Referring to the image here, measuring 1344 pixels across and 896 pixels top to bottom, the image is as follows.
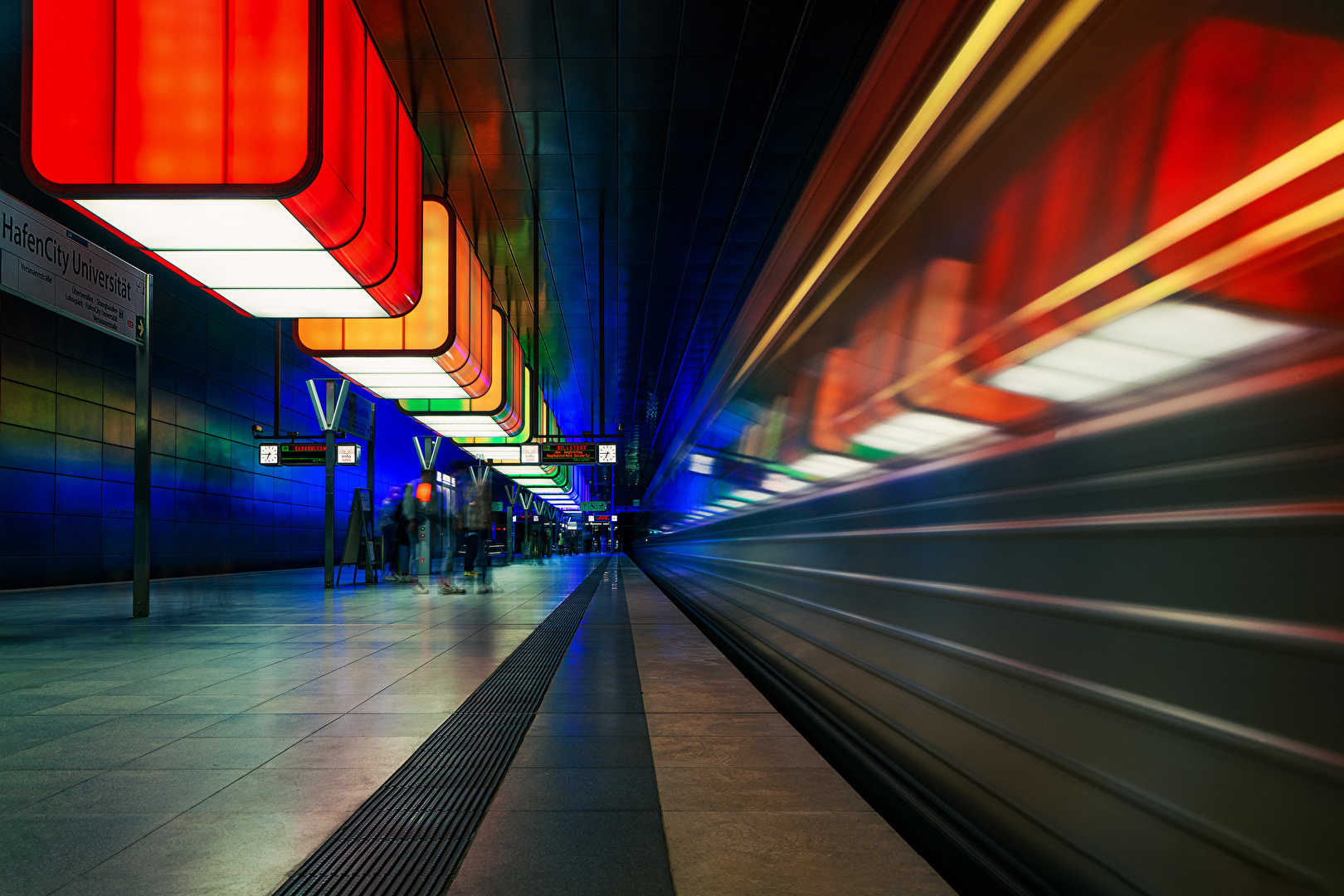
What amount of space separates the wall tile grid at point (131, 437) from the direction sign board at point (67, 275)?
339cm

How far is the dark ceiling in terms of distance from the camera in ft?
24.5

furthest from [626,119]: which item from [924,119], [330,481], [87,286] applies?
[330,481]

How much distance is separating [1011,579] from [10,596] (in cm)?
1486

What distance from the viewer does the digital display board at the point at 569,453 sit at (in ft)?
63.2

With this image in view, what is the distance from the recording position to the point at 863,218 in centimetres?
295

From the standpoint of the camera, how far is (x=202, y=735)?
3486 mm

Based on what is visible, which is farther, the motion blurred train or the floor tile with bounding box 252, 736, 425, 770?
the floor tile with bounding box 252, 736, 425, 770

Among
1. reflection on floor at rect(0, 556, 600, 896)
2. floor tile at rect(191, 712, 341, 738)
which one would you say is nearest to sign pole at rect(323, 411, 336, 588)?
reflection on floor at rect(0, 556, 600, 896)

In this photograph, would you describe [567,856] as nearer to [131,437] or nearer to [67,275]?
[67,275]

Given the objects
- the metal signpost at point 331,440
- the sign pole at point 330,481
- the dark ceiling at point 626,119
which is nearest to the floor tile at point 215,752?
the dark ceiling at point 626,119

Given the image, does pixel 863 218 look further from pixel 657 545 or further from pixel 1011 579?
pixel 657 545

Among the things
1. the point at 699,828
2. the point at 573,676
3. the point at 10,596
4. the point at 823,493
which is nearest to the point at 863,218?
the point at 823,493

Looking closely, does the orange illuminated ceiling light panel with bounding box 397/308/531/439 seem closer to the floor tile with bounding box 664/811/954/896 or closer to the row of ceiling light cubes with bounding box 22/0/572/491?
the row of ceiling light cubes with bounding box 22/0/572/491

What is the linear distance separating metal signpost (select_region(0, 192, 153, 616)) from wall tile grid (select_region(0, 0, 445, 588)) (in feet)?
11.2
